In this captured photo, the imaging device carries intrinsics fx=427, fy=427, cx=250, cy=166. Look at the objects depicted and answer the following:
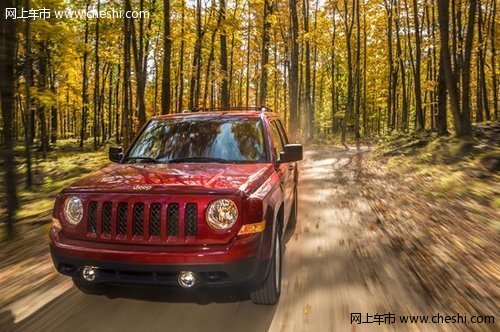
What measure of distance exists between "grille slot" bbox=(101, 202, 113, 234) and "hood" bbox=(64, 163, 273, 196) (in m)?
0.13

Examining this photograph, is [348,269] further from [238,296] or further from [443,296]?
[238,296]

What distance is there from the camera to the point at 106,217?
3590mm

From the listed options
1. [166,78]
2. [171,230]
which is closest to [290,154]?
[171,230]

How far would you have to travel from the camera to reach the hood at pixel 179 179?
3.56m

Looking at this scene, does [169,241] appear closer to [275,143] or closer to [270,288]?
[270,288]

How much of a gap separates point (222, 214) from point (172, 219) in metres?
0.41

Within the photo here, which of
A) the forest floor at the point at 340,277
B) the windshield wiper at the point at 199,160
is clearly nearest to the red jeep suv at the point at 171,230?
the forest floor at the point at 340,277

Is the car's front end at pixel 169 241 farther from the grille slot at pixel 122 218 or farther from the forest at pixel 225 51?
the forest at pixel 225 51

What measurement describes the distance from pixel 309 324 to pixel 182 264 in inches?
49.7

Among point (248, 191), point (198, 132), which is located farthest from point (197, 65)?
point (248, 191)

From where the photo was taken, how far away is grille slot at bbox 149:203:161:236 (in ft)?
11.3

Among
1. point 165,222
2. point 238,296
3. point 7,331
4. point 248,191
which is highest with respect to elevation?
Result: point 248,191

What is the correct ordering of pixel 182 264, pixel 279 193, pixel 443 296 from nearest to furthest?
pixel 182 264 < pixel 443 296 < pixel 279 193

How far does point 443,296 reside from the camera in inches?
166
